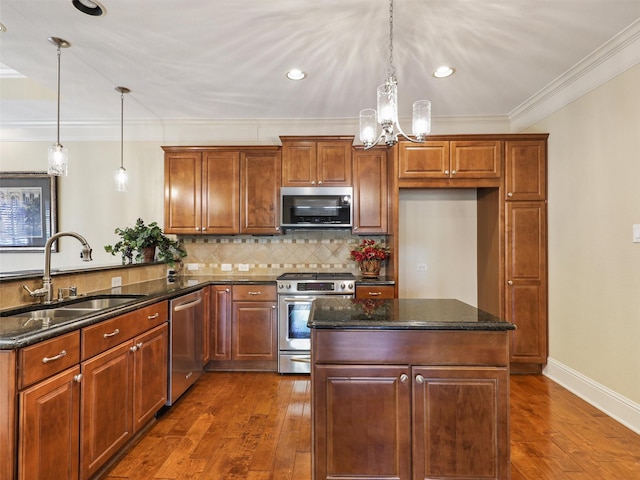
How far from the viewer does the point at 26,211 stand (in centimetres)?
415

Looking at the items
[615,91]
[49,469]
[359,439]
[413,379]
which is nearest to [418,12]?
[615,91]

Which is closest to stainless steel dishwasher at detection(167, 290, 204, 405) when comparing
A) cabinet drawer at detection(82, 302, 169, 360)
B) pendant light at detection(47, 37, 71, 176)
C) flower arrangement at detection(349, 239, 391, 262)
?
cabinet drawer at detection(82, 302, 169, 360)

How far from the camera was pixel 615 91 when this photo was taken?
257 cm

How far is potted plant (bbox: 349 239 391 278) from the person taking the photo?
373 cm

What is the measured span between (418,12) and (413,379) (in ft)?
7.13

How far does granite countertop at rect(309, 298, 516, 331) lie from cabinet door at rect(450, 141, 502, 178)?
73.1 inches

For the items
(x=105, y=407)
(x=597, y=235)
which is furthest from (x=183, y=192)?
(x=597, y=235)

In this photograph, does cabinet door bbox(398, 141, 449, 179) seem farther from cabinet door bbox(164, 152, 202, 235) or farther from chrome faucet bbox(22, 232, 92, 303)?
chrome faucet bbox(22, 232, 92, 303)

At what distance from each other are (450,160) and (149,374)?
3.23 m

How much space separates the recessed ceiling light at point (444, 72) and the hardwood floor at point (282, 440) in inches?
111

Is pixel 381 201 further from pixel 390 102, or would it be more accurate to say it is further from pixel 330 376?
pixel 330 376

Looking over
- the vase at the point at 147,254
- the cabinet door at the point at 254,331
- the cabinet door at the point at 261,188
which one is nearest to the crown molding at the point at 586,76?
the cabinet door at the point at 261,188

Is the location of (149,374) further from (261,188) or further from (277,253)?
(261,188)

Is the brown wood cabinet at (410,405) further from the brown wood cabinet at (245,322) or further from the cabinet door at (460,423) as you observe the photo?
the brown wood cabinet at (245,322)
